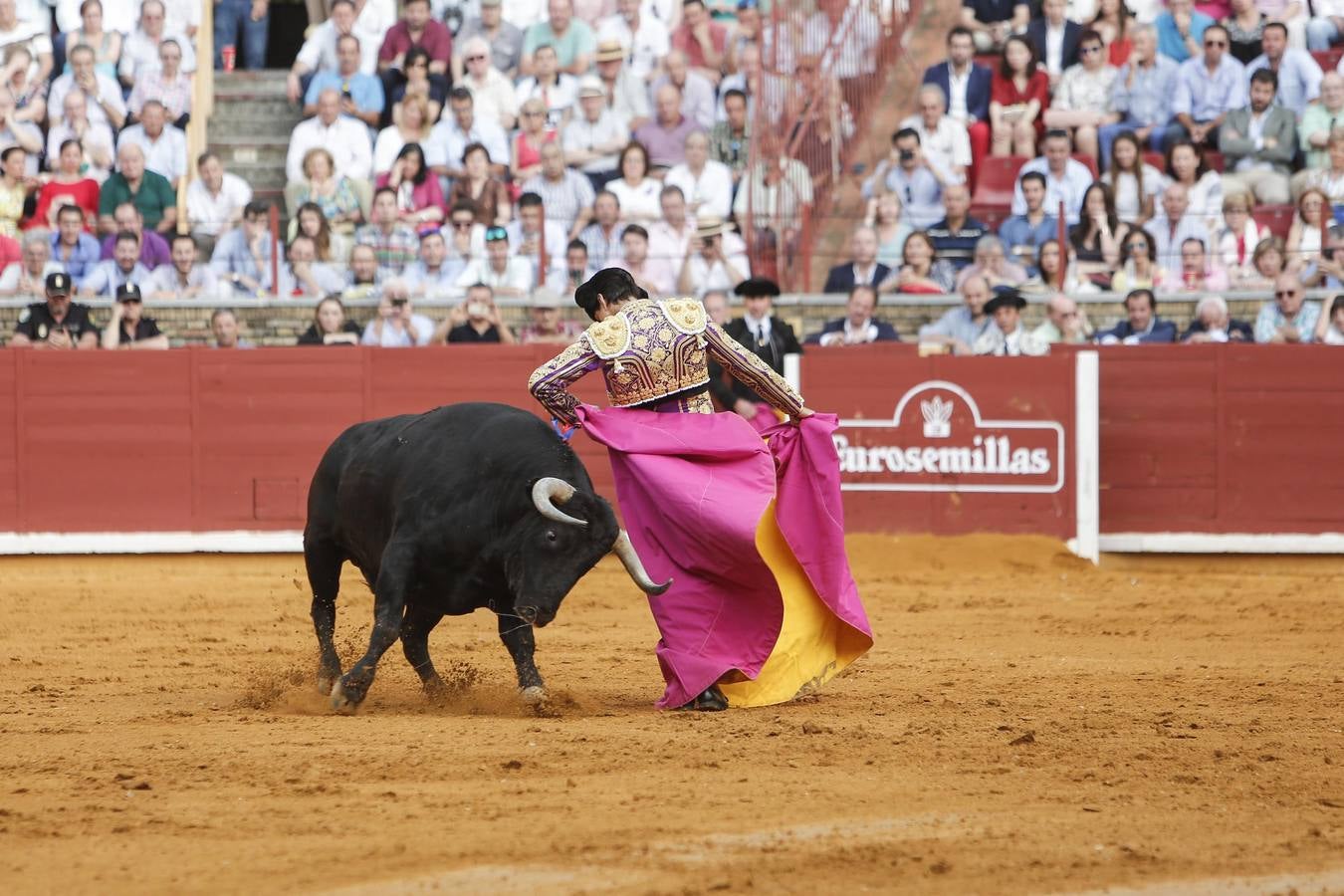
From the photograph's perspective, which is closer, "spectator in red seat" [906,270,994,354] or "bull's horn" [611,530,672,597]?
"bull's horn" [611,530,672,597]

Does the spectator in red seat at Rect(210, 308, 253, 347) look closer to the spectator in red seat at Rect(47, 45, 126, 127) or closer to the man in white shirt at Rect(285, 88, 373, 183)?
the man in white shirt at Rect(285, 88, 373, 183)

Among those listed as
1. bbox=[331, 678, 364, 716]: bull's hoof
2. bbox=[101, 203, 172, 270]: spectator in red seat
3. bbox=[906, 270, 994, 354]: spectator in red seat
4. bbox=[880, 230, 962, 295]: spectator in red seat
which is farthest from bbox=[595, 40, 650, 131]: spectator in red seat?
bbox=[331, 678, 364, 716]: bull's hoof

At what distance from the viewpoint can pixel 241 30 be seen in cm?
1503

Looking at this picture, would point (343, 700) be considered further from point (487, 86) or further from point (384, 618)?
point (487, 86)

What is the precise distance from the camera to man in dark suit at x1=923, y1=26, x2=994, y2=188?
40.5ft

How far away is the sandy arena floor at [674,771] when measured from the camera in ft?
12.2

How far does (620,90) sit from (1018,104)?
268 cm

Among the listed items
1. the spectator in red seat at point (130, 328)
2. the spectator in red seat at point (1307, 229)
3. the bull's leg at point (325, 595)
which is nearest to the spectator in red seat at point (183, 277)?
the spectator in red seat at point (130, 328)

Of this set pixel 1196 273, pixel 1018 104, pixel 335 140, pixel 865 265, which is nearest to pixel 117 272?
pixel 335 140

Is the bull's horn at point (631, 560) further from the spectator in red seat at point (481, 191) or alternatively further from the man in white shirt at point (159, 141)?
the man in white shirt at point (159, 141)

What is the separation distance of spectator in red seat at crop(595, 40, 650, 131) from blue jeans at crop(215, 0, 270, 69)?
322cm

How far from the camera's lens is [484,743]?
504 centimetres

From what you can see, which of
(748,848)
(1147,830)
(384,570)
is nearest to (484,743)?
(384,570)

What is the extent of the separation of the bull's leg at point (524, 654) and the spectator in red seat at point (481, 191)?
6.91 meters
